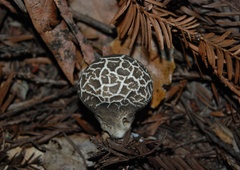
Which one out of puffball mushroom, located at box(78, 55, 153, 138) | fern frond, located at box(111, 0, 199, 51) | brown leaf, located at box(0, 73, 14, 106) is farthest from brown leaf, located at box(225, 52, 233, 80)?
brown leaf, located at box(0, 73, 14, 106)

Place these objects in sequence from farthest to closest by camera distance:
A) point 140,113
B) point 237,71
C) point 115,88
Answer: point 140,113 < point 237,71 < point 115,88

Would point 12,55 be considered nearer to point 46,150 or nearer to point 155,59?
point 46,150

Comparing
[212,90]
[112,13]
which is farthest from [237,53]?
[112,13]

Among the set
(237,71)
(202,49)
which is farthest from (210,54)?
(237,71)

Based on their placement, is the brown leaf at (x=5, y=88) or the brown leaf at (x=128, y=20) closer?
the brown leaf at (x=128, y=20)

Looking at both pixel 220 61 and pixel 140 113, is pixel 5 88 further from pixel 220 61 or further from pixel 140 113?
pixel 220 61

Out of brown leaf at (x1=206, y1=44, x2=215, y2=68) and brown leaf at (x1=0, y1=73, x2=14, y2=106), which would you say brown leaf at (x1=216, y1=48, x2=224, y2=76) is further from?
brown leaf at (x1=0, y1=73, x2=14, y2=106)

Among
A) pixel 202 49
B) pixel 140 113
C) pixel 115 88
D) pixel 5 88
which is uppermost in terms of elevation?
pixel 202 49

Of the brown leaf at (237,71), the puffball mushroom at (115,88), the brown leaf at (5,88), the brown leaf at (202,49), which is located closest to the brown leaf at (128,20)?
the puffball mushroom at (115,88)

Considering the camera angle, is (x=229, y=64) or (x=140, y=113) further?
(x=140, y=113)

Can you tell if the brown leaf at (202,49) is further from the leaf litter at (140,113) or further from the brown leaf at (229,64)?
the brown leaf at (229,64)
